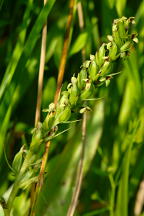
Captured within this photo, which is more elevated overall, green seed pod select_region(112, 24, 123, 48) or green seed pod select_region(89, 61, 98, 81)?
green seed pod select_region(112, 24, 123, 48)

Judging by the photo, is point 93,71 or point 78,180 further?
point 78,180

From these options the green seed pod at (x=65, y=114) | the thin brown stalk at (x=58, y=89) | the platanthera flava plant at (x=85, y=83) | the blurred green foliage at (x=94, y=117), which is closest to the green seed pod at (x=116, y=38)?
the platanthera flava plant at (x=85, y=83)

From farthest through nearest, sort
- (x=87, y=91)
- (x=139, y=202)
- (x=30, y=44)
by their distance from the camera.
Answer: (x=139, y=202), (x=30, y=44), (x=87, y=91)

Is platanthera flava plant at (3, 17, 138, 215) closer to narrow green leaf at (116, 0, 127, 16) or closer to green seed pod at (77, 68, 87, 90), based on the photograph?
green seed pod at (77, 68, 87, 90)

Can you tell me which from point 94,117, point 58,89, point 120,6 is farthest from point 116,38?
point 120,6

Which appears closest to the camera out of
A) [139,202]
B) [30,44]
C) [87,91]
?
[87,91]

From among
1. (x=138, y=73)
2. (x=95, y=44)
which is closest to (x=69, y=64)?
(x=95, y=44)

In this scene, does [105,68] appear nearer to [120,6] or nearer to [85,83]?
[85,83]

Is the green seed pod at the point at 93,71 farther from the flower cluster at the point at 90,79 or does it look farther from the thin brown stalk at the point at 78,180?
the thin brown stalk at the point at 78,180

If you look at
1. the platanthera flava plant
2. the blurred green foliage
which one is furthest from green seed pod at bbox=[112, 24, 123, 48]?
the blurred green foliage
